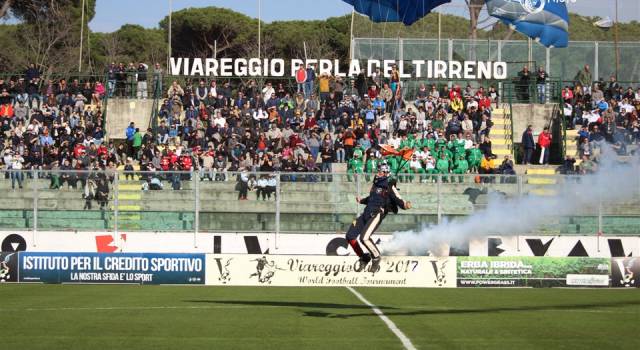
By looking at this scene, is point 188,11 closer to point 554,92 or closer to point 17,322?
point 554,92

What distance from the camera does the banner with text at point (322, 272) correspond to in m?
31.5

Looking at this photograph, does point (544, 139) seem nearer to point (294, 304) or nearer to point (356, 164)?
point (356, 164)

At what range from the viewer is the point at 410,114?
149 ft

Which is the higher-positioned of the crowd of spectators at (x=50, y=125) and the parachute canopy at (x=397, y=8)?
the parachute canopy at (x=397, y=8)

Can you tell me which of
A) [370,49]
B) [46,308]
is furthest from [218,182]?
[370,49]

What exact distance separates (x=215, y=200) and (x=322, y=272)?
6.79 metres

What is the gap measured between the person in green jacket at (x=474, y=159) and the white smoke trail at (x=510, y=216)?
5893 mm

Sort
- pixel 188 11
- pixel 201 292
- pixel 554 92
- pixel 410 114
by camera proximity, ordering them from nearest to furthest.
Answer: pixel 201 292 → pixel 410 114 → pixel 554 92 → pixel 188 11

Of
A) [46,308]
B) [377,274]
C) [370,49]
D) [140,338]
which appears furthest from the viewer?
[370,49]

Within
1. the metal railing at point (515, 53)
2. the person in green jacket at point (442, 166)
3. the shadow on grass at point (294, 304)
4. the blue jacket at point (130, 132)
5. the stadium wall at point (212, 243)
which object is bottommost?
the shadow on grass at point (294, 304)

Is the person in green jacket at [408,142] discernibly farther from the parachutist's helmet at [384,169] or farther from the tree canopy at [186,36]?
the tree canopy at [186,36]

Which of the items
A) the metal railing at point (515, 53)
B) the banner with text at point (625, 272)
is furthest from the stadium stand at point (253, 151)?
the metal railing at point (515, 53)

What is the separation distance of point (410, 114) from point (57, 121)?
53.2ft

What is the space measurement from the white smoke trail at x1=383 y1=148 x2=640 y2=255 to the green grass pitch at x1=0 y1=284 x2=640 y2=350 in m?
2.95
